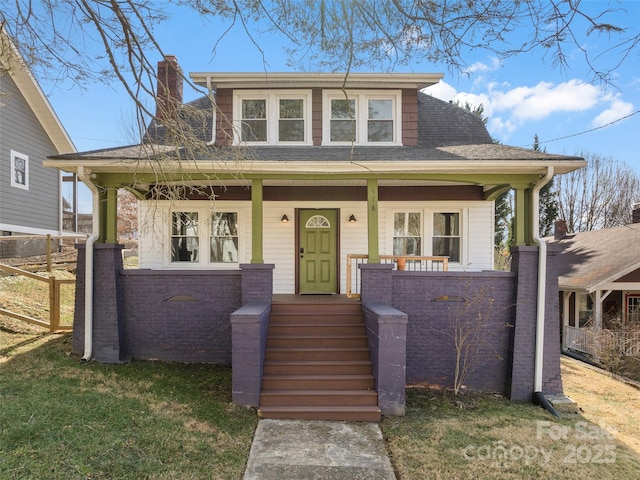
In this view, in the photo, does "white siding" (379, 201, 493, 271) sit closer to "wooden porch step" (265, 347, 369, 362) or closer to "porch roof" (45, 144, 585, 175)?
"porch roof" (45, 144, 585, 175)

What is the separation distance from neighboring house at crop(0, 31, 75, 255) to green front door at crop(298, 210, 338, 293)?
9265 mm

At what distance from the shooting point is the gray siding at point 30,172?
1139 cm

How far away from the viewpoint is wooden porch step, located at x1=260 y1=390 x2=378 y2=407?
501 cm

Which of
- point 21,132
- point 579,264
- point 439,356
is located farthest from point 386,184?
point 21,132

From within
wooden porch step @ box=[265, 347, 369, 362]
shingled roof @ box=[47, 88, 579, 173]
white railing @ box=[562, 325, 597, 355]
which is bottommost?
white railing @ box=[562, 325, 597, 355]

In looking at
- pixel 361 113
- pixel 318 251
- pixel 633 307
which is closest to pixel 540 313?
pixel 318 251

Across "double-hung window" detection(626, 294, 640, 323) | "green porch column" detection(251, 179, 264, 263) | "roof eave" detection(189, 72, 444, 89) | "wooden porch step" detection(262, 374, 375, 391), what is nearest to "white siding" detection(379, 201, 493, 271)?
"roof eave" detection(189, 72, 444, 89)

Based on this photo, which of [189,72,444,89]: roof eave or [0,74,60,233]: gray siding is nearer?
[189,72,444,89]: roof eave

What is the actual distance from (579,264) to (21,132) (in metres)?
20.0

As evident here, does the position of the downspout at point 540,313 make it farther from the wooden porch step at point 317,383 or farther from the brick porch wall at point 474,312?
the wooden porch step at point 317,383

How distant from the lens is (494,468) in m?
3.78

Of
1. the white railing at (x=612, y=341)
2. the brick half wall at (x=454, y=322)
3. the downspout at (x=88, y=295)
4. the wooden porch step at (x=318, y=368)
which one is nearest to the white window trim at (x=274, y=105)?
the downspout at (x=88, y=295)

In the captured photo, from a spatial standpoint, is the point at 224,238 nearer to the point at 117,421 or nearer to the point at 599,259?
the point at 117,421

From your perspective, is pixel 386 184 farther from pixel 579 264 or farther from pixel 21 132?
pixel 21 132
